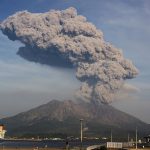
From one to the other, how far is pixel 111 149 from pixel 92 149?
1057cm

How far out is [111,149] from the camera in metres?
97.1

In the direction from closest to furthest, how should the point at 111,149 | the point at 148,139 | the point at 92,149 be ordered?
the point at 111,149
the point at 92,149
the point at 148,139

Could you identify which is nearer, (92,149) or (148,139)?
(92,149)

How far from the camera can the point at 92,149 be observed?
107 metres

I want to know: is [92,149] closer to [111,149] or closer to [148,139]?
[111,149]

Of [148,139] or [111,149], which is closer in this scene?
[111,149]

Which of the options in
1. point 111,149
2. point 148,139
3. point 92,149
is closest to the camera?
point 111,149

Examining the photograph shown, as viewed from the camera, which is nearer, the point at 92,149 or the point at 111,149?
the point at 111,149

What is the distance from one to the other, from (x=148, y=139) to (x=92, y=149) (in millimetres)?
34598

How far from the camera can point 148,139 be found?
13625cm

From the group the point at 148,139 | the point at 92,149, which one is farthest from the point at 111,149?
the point at 148,139
